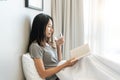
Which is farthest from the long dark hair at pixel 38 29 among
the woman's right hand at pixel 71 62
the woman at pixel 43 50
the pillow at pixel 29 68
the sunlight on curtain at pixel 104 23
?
the sunlight on curtain at pixel 104 23

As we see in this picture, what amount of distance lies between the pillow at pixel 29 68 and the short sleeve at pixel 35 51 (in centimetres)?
5

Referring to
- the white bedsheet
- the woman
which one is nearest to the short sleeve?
the woman

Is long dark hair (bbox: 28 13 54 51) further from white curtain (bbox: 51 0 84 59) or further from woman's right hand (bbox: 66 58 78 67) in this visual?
white curtain (bbox: 51 0 84 59)

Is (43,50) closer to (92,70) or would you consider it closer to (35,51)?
(35,51)

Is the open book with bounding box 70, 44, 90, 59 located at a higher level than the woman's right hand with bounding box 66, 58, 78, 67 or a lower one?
higher

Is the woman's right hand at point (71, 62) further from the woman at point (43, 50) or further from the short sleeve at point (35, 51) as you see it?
the short sleeve at point (35, 51)

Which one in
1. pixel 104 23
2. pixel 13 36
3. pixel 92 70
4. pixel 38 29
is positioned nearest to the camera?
pixel 13 36

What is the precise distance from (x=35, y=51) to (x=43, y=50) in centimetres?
11

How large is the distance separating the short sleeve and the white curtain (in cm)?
99

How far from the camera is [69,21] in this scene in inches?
103

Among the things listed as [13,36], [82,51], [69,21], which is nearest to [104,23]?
[69,21]

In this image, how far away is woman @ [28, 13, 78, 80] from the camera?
61.9 inches

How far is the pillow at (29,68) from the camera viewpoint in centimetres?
153

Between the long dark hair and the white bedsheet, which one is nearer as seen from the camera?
the white bedsheet
